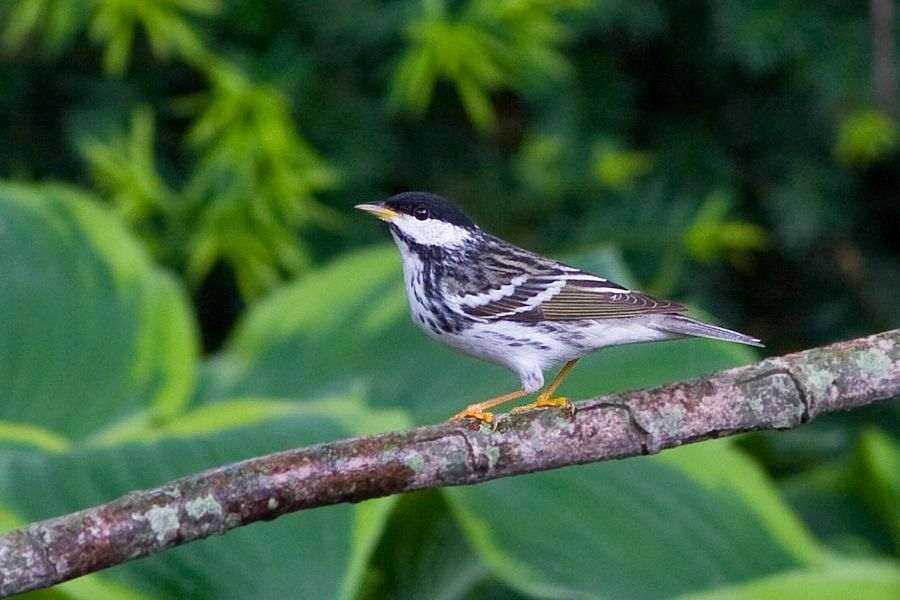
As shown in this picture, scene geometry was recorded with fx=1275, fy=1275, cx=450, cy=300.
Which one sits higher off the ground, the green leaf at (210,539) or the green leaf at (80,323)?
the green leaf at (80,323)

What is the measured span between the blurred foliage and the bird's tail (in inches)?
29.6

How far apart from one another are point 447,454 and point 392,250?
206 centimetres

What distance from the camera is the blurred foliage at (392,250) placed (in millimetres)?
3119

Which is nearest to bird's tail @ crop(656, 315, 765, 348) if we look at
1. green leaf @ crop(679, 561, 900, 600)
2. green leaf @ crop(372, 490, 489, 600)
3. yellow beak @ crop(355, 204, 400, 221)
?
yellow beak @ crop(355, 204, 400, 221)

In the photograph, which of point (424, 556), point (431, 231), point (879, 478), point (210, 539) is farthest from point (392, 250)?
point (879, 478)

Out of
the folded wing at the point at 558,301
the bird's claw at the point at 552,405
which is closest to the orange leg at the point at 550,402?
the bird's claw at the point at 552,405

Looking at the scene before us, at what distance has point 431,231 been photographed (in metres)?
2.66

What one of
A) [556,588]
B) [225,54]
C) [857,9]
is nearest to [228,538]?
[556,588]

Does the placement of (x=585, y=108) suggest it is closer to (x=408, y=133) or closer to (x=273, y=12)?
(x=408, y=133)

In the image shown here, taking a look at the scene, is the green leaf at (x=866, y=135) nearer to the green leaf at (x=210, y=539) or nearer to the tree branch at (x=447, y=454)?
the tree branch at (x=447, y=454)

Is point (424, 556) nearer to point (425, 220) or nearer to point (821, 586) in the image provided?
point (821, 586)

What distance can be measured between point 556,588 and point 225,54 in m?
2.13

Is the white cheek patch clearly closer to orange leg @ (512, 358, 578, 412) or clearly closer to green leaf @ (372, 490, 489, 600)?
orange leg @ (512, 358, 578, 412)

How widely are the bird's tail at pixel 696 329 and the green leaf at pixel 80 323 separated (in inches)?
59.1
